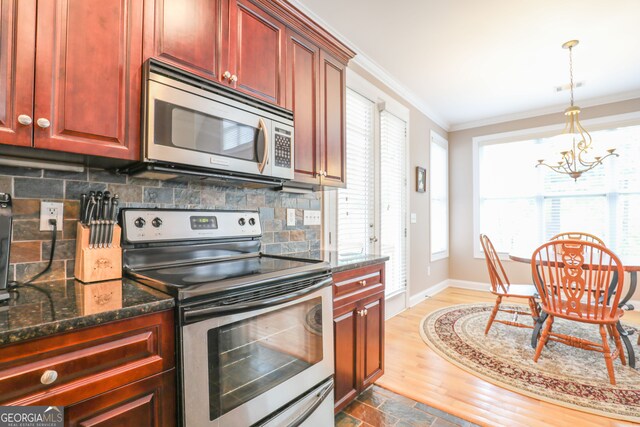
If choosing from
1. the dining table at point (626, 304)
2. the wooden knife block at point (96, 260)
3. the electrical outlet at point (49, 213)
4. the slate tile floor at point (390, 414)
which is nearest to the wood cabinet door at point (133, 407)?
the wooden knife block at point (96, 260)

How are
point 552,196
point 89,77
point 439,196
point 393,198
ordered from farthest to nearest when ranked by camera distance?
1. point 439,196
2. point 552,196
3. point 393,198
4. point 89,77

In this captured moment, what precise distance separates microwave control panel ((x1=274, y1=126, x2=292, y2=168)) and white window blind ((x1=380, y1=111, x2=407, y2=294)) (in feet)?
5.94

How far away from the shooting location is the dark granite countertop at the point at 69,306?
77 centimetres

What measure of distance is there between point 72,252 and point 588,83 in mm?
5174

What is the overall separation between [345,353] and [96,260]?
1.32m

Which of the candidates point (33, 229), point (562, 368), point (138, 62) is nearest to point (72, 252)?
point (33, 229)

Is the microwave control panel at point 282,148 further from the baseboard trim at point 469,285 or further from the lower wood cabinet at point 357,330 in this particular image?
the baseboard trim at point 469,285

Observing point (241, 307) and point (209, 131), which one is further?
point (209, 131)

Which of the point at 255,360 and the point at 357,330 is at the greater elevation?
the point at 255,360

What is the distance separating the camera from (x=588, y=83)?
3.74m

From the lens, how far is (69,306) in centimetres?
92

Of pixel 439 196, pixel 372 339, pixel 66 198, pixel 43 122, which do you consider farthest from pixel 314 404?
pixel 439 196

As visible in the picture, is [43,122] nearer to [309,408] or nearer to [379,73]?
[309,408]

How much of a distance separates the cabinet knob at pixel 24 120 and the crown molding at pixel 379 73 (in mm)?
1784
